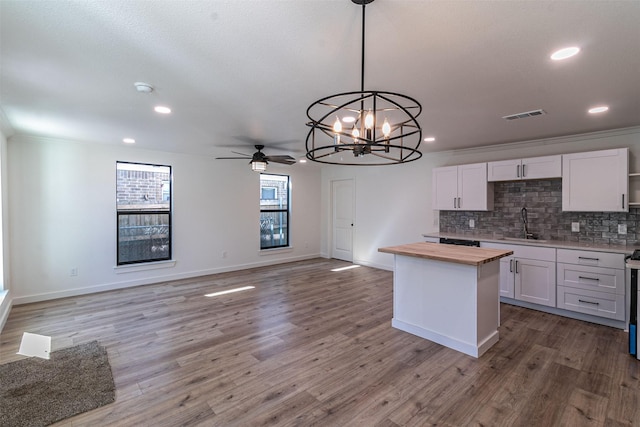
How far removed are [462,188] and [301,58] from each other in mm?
3863

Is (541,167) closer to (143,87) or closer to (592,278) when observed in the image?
(592,278)

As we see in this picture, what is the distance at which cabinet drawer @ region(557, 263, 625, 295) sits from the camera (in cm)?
350

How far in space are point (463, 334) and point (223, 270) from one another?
4.81 m

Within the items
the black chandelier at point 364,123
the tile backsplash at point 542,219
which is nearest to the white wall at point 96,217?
the black chandelier at point 364,123

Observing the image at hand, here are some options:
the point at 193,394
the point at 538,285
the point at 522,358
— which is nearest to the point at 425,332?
the point at 522,358

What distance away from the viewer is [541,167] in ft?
13.9

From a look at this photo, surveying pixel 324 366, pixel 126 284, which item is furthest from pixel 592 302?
pixel 126 284

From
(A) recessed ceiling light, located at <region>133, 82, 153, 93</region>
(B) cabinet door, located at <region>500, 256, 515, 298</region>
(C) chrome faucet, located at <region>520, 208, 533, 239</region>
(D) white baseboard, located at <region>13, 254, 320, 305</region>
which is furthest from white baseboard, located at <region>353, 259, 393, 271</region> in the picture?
(A) recessed ceiling light, located at <region>133, 82, 153, 93</region>

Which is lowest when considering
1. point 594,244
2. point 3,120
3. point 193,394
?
point 193,394

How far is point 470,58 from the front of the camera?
Result: 82.0 inches

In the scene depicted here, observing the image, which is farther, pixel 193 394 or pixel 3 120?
pixel 3 120

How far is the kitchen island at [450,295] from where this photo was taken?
292 centimetres

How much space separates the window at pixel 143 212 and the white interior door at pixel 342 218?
3.84 m

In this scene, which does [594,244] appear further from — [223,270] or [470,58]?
[223,270]
